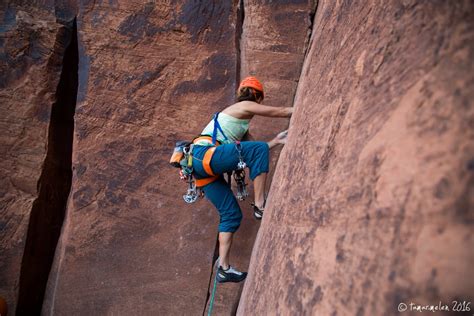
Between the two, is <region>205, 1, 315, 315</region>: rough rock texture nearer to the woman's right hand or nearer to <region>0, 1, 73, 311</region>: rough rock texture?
the woman's right hand

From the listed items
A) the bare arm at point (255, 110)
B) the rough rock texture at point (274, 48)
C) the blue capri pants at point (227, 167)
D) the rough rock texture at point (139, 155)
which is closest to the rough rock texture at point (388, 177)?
the blue capri pants at point (227, 167)

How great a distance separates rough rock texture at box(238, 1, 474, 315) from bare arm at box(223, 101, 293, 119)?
1465 millimetres

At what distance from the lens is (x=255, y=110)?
119 inches

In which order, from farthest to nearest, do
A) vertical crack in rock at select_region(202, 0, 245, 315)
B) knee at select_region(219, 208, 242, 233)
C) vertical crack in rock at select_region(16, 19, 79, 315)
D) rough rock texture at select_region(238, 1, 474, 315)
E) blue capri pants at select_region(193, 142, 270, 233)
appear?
vertical crack in rock at select_region(16, 19, 79, 315) < vertical crack in rock at select_region(202, 0, 245, 315) < knee at select_region(219, 208, 242, 233) < blue capri pants at select_region(193, 142, 270, 233) < rough rock texture at select_region(238, 1, 474, 315)

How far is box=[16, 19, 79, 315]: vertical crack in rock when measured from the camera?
403 cm

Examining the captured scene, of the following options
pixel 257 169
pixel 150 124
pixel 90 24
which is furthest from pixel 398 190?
pixel 90 24

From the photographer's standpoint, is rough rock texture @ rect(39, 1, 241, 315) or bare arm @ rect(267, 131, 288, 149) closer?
bare arm @ rect(267, 131, 288, 149)

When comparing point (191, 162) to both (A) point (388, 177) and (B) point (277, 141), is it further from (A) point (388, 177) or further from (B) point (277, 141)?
(A) point (388, 177)

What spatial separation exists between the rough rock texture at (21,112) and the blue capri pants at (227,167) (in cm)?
206

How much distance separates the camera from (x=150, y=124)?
383 centimetres

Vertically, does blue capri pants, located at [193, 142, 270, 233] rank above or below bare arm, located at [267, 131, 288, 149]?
below

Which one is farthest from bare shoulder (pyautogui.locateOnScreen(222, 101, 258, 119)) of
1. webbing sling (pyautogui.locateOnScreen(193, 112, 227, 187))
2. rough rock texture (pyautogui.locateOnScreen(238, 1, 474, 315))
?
rough rock texture (pyautogui.locateOnScreen(238, 1, 474, 315))

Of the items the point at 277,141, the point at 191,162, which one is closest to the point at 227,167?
the point at 191,162

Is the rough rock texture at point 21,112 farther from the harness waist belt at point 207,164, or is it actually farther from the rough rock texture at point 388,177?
the rough rock texture at point 388,177
